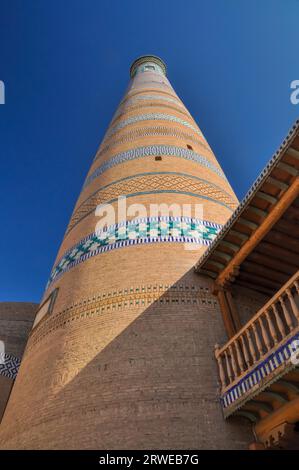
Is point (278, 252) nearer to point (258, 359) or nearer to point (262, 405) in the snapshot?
point (258, 359)

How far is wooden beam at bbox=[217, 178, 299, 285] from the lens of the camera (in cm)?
357

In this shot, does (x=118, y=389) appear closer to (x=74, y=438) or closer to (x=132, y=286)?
(x=74, y=438)

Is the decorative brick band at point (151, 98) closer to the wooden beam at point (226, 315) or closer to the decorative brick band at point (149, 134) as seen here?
the decorative brick band at point (149, 134)

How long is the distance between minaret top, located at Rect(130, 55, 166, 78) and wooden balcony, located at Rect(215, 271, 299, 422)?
1133cm

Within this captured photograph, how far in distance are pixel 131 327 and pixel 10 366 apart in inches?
126

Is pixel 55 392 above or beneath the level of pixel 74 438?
above

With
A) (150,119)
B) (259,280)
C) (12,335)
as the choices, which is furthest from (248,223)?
(12,335)

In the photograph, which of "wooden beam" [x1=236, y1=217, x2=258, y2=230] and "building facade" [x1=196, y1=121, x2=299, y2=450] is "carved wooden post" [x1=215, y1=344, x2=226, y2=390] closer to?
"building facade" [x1=196, y1=121, x2=299, y2=450]

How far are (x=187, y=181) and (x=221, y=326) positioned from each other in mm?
2569

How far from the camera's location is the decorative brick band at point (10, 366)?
19.9ft

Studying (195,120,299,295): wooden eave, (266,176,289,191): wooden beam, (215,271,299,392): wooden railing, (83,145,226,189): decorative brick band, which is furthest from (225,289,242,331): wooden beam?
(83,145,226,189): decorative brick band

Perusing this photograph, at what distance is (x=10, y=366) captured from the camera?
6.20 metres

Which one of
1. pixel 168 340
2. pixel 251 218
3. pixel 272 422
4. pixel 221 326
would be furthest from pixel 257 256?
pixel 272 422

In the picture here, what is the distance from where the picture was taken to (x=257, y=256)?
4.18 meters
